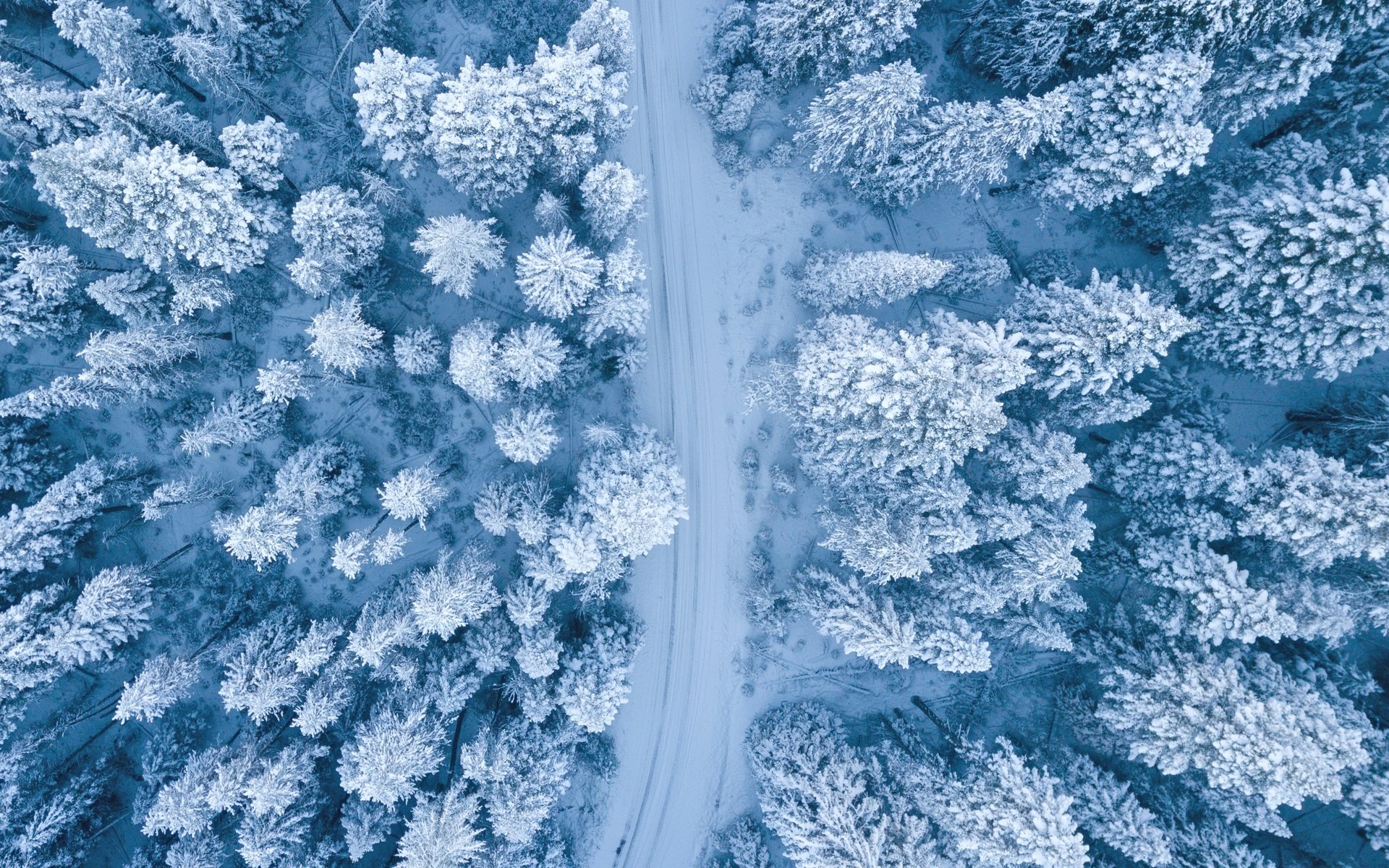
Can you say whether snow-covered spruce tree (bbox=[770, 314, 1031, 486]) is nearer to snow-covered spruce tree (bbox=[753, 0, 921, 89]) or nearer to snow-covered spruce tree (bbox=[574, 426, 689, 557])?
snow-covered spruce tree (bbox=[574, 426, 689, 557])

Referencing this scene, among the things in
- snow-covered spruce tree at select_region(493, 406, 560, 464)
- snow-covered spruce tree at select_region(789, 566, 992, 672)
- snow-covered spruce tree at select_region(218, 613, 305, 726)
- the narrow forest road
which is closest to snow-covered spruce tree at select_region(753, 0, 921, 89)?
the narrow forest road

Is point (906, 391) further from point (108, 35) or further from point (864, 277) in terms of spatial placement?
point (108, 35)

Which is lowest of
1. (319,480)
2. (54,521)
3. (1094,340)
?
(54,521)

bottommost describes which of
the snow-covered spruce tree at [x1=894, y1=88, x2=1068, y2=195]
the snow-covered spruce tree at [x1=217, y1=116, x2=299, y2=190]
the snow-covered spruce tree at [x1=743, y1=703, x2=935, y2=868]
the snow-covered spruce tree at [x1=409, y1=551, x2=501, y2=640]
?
the snow-covered spruce tree at [x1=743, y1=703, x2=935, y2=868]

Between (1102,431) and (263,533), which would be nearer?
(263,533)

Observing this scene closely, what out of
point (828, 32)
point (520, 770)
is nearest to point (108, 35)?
point (828, 32)

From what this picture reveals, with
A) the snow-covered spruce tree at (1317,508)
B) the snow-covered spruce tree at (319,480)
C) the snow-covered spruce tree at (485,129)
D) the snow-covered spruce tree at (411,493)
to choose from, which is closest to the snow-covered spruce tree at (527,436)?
the snow-covered spruce tree at (411,493)
